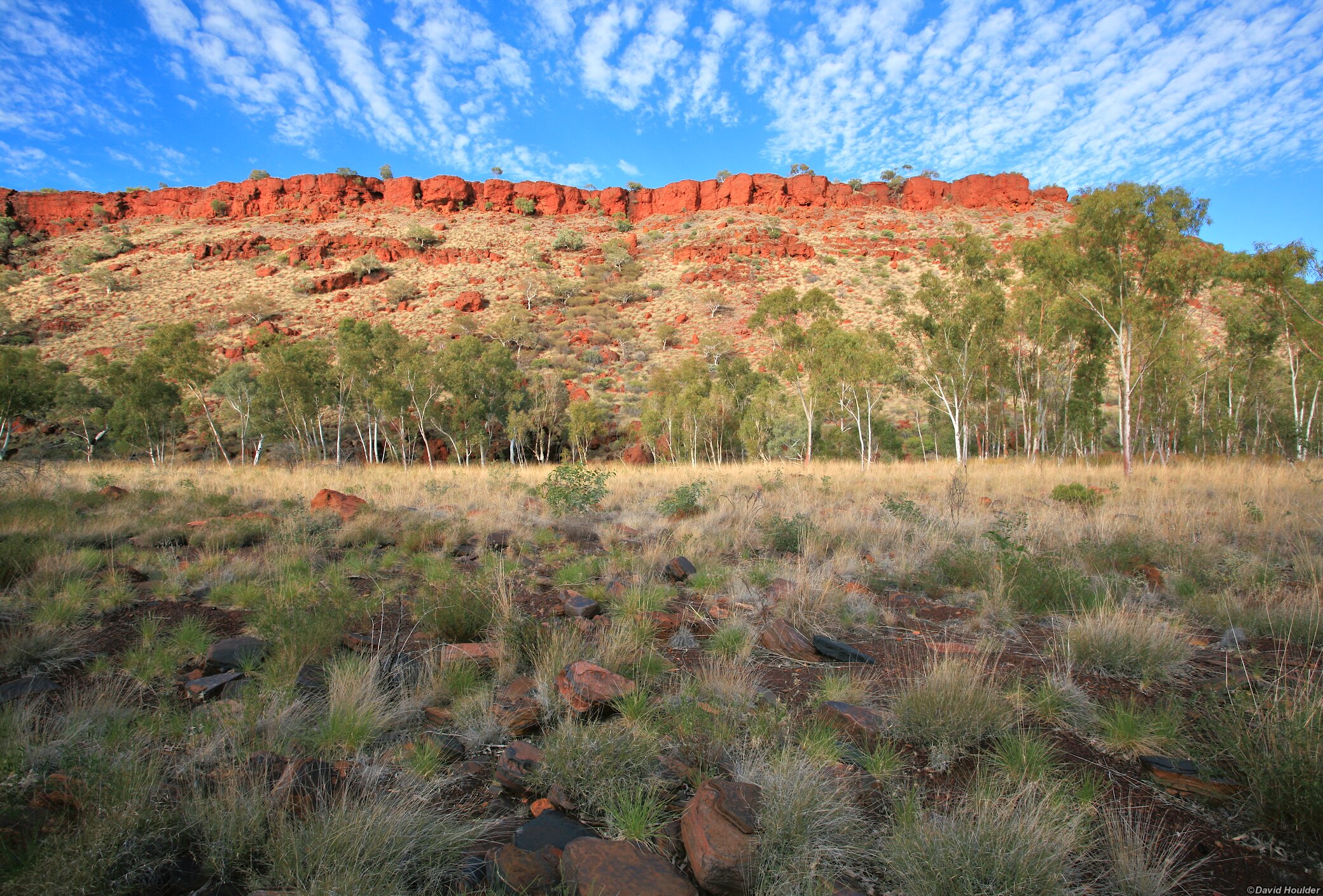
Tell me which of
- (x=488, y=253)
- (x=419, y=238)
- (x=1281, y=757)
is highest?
(x=419, y=238)

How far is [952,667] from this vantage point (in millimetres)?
3219

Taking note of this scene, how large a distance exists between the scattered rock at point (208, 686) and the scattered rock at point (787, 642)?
3.60m

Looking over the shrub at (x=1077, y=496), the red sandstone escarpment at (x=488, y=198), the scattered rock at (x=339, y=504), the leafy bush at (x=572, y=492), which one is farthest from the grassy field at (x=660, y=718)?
the red sandstone escarpment at (x=488, y=198)

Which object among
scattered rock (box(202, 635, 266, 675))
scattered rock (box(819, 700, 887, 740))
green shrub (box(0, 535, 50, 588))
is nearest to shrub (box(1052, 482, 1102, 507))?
scattered rock (box(819, 700, 887, 740))

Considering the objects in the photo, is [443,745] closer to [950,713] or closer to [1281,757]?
[950,713]

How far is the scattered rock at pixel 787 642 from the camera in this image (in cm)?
425

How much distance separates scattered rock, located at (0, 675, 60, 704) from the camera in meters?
3.03

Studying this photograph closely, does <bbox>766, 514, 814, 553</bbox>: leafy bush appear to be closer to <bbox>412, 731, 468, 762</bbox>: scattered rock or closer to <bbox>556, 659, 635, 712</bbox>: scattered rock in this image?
A: <bbox>556, 659, 635, 712</bbox>: scattered rock

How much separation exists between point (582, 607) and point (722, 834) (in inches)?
120

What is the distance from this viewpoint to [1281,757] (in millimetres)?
2281

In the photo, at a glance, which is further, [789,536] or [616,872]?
[789,536]

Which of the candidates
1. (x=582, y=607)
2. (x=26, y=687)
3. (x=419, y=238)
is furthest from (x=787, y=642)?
(x=419, y=238)

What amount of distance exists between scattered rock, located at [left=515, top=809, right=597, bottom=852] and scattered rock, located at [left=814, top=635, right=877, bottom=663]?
2.49 m

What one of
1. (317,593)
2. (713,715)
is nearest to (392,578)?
(317,593)
